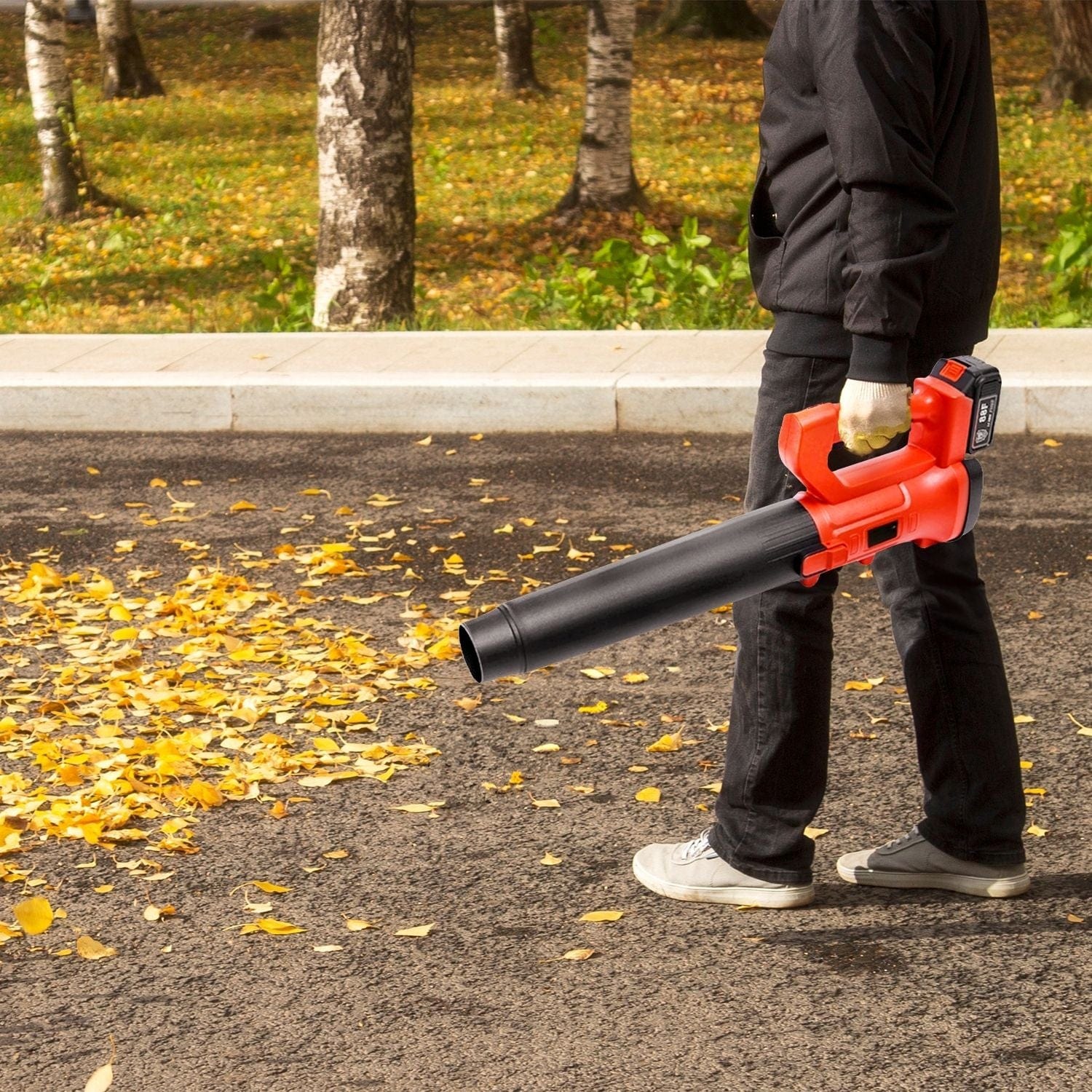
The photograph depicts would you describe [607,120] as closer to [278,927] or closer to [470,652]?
[278,927]

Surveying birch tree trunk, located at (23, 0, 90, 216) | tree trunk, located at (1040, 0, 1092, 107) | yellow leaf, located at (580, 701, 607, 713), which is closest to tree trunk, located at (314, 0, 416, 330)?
birch tree trunk, located at (23, 0, 90, 216)

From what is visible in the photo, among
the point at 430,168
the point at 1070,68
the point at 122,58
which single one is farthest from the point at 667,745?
the point at 122,58

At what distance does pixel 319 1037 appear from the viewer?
120 inches

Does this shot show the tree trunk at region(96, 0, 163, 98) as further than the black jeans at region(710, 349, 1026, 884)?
Yes

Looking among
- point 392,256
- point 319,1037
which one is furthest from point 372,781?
point 392,256

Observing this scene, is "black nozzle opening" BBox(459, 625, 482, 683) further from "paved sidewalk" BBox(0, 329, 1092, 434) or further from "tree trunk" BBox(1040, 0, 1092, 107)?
"tree trunk" BBox(1040, 0, 1092, 107)

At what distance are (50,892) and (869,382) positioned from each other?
81.9 inches

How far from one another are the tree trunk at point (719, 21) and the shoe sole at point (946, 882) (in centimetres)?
2358

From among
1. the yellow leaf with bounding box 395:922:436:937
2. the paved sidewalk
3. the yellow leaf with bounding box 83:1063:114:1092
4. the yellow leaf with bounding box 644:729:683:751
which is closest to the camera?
the yellow leaf with bounding box 83:1063:114:1092

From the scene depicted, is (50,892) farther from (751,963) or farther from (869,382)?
(869,382)

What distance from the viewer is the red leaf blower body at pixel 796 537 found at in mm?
2580

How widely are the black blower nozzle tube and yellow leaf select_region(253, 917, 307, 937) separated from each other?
42.0 inches

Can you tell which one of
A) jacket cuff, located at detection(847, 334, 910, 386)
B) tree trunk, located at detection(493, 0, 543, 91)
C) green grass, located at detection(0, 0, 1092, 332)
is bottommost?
green grass, located at detection(0, 0, 1092, 332)

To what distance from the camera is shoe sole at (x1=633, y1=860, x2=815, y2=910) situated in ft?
11.4
